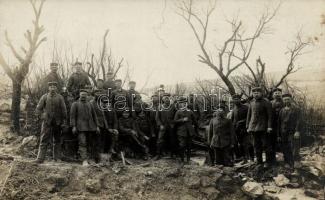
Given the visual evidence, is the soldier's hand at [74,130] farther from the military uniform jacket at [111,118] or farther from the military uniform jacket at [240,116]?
the military uniform jacket at [240,116]

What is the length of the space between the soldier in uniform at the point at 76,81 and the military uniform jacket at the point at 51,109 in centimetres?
118

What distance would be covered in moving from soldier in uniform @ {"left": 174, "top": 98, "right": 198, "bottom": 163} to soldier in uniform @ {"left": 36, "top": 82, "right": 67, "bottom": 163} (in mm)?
3046

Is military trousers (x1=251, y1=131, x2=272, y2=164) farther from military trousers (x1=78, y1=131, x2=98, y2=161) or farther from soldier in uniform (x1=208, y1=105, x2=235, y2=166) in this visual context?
military trousers (x1=78, y1=131, x2=98, y2=161)

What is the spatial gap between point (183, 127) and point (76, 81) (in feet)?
10.7


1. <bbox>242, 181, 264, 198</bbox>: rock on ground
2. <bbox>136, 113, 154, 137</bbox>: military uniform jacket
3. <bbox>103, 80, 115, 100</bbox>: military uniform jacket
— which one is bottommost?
<bbox>242, 181, 264, 198</bbox>: rock on ground

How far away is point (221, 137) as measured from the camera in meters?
10.3

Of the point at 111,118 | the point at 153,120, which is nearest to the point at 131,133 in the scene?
the point at 111,118

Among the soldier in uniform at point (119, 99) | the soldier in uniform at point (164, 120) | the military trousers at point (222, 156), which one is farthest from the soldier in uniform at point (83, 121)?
the military trousers at point (222, 156)

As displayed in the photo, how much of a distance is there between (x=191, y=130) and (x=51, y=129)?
369 centimetres

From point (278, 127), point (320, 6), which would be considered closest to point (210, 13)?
point (320, 6)

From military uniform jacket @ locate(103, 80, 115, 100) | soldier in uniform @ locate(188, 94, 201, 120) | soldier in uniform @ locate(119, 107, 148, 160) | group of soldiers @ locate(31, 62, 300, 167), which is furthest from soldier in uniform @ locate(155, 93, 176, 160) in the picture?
military uniform jacket @ locate(103, 80, 115, 100)

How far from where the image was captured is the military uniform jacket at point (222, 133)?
10289 mm

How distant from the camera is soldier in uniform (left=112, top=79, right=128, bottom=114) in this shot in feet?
36.1

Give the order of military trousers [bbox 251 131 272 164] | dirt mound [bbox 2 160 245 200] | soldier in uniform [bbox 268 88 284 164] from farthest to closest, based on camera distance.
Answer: soldier in uniform [bbox 268 88 284 164] < military trousers [bbox 251 131 272 164] < dirt mound [bbox 2 160 245 200]
